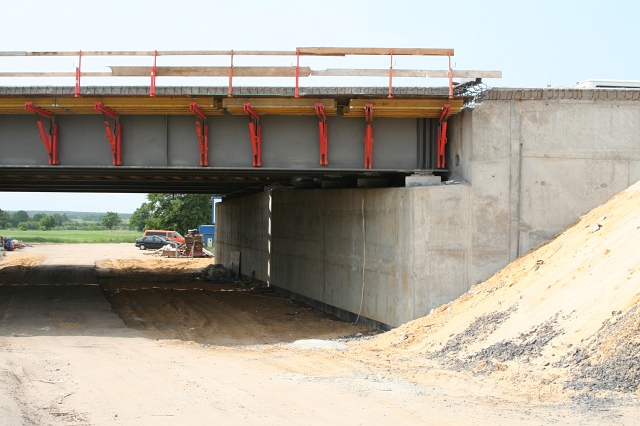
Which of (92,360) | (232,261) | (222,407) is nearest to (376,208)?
(92,360)

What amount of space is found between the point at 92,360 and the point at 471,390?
21.0 ft

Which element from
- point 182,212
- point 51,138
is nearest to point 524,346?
point 51,138

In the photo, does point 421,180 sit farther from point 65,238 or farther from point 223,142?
point 65,238

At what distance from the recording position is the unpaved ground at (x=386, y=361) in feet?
28.2

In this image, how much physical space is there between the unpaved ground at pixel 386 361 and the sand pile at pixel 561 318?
0.03 metres

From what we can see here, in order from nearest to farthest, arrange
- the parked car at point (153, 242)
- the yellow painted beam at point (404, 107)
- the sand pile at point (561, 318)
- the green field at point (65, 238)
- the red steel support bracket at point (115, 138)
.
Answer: the sand pile at point (561, 318), the yellow painted beam at point (404, 107), the red steel support bracket at point (115, 138), the parked car at point (153, 242), the green field at point (65, 238)

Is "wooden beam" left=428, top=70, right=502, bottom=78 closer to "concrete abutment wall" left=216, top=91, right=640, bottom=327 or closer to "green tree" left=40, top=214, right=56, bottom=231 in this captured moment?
"concrete abutment wall" left=216, top=91, right=640, bottom=327

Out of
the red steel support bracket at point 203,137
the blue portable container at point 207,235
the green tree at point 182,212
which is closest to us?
the red steel support bracket at point 203,137

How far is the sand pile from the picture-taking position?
9.97 meters

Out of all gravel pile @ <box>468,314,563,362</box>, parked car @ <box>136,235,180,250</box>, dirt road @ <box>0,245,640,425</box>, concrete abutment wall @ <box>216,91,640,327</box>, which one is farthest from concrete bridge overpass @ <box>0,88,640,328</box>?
parked car @ <box>136,235,180,250</box>

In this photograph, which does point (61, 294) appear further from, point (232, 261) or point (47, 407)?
point (47, 407)

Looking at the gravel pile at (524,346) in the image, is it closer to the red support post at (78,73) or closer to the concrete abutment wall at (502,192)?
the concrete abutment wall at (502,192)

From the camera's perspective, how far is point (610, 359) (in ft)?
32.2

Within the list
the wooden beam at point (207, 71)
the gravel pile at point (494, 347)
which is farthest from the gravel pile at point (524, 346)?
the wooden beam at point (207, 71)
